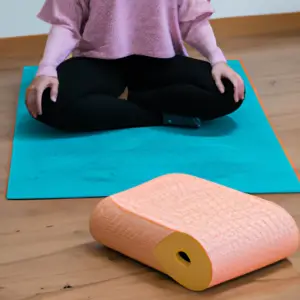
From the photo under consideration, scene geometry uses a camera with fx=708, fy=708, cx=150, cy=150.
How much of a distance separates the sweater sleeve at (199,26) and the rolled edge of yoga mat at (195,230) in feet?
1.97

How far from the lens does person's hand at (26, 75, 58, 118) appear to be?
64.1 inches

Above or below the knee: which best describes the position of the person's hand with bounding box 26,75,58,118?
above

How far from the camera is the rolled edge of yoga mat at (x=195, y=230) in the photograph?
106 centimetres

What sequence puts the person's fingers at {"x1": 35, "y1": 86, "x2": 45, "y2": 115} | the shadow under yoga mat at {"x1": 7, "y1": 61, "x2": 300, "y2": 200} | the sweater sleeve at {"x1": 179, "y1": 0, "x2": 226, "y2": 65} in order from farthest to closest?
the sweater sleeve at {"x1": 179, "y1": 0, "x2": 226, "y2": 65}, the person's fingers at {"x1": 35, "y1": 86, "x2": 45, "y2": 115}, the shadow under yoga mat at {"x1": 7, "y1": 61, "x2": 300, "y2": 200}

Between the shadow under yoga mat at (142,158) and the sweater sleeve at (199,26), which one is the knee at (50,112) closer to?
the shadow under yoga mat at (142,158)

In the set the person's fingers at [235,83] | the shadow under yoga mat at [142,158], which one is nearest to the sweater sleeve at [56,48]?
the shadow under yoga mat at [142,158]

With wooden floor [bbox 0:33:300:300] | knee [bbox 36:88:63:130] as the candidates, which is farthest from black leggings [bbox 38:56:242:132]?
wooden floor [bbox 0:33:300:300]

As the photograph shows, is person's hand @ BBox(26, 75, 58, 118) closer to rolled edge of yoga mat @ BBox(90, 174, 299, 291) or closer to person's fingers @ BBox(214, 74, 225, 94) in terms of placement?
person's fingers @ BBox(214, 74, 225, 94)

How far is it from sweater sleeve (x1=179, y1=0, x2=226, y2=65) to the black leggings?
43 mm

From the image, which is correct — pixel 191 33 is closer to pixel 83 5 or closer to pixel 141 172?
pixel 83 5

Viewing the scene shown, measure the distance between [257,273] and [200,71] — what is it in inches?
28.5

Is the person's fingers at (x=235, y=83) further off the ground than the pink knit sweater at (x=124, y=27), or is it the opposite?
the pink knit sweater at (x=124, y=27)

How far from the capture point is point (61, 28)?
1.71 metres

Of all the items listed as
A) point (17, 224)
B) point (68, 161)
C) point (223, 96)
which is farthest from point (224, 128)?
point (17, 224)
